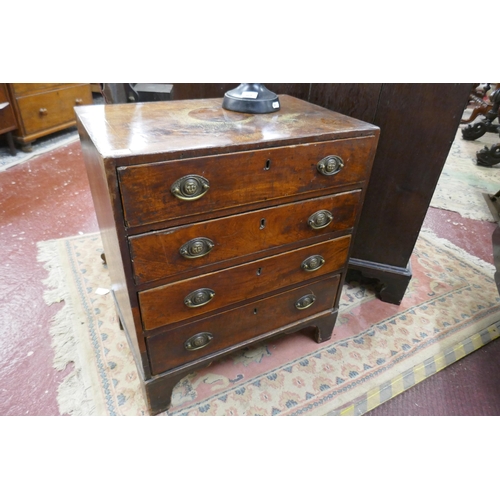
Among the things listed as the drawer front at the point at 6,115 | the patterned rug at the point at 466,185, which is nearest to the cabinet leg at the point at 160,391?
the patterned rug at the point at 466,185

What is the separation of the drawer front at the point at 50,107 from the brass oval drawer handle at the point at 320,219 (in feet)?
8.59

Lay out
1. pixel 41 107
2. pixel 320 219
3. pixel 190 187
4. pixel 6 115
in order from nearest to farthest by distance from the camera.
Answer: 1. pixel 190 187
2. pixel 320 219
3. pixel 6 115
4. pixel 41 107

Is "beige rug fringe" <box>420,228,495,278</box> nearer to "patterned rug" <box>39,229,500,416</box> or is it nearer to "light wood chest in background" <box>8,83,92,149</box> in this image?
"patterned rug" <box>39,229,500,416</box>

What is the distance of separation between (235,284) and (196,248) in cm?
20

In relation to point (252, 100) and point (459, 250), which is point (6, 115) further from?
point (459, 250)

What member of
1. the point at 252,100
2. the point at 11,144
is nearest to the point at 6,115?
the point at 11,144

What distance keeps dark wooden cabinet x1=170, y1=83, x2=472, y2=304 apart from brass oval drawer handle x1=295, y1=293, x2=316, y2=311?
41cm

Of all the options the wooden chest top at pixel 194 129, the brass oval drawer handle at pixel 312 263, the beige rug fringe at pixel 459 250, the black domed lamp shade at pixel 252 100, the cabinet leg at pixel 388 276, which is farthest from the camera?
the beige rug fringe at pixel 459 250

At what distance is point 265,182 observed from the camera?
2.84 ft

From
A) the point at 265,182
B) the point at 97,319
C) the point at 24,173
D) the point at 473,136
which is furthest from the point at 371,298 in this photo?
the point at 473,136

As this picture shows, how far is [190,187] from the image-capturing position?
77cm

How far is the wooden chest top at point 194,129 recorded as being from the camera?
2.39ft

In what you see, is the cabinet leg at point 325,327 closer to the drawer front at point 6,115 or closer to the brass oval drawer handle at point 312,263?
the brass oval drawer handle at point 312,263

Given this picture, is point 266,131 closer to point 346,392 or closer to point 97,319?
point 346,392
